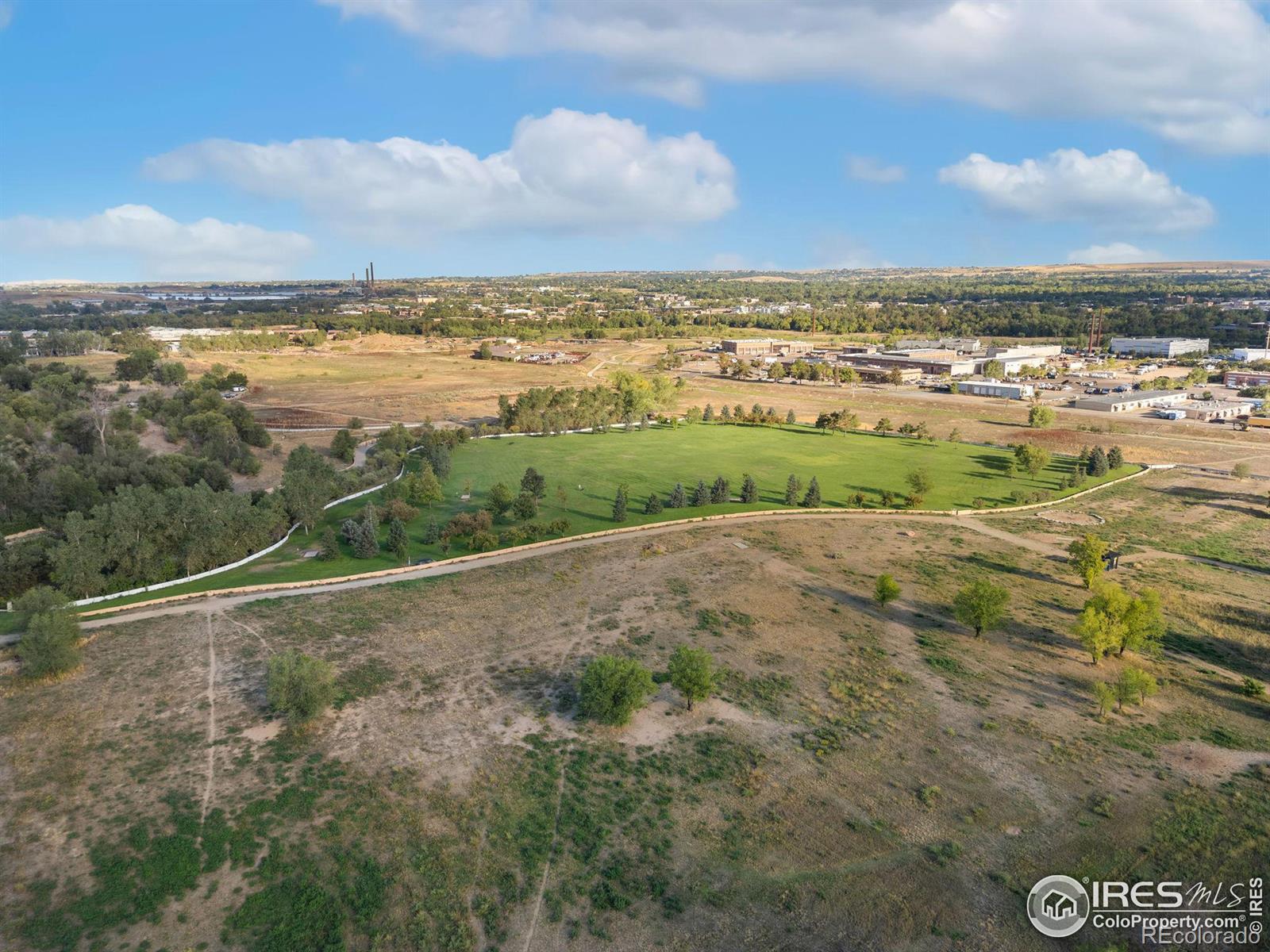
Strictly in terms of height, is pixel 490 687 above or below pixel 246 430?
below

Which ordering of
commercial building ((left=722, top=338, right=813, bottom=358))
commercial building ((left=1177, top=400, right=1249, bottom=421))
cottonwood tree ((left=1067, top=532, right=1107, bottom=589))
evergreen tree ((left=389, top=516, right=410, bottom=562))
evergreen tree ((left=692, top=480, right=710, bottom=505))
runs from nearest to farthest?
cottonwood tree ((left=1067, top=532, right=1107, bottom=589)) < evergreen tree ((left=389, top=516, right=410, bottom=562)) < evergreen tree ((left=692, top=480, right=710, bottom=505)) < commercial building ((left=1177, top=400, right=1249, bottom=421)) < commercial building ((left=722, top=338, right=813, bottom=358))

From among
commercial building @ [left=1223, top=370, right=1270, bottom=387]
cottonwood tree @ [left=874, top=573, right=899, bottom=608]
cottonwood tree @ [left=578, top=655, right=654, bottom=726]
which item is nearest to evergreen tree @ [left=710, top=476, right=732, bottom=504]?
cottonwood tree @ [left=874, top=573, right=899, bottom=608]

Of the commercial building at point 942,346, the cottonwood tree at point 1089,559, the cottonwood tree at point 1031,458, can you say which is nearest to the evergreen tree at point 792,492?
the cottonwood tree at point 1089,559

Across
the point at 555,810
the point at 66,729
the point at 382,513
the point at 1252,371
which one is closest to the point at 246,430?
the point at 382,513

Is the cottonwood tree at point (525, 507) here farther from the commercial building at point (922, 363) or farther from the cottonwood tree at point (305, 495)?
the commercial building at point (922, 363)

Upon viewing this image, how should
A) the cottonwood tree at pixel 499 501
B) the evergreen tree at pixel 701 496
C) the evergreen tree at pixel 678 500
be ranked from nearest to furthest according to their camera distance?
1. the cottonwood tree at pixel 499 501
2. the evergreen tree at pixel 678 500
3. the evergreen tree at pixel 701 496

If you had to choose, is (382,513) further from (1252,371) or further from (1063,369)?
(1252,371)

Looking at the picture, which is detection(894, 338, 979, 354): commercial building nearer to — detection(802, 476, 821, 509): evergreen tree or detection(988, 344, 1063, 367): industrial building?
detection(988, 344, 1063, 367): industrial building
